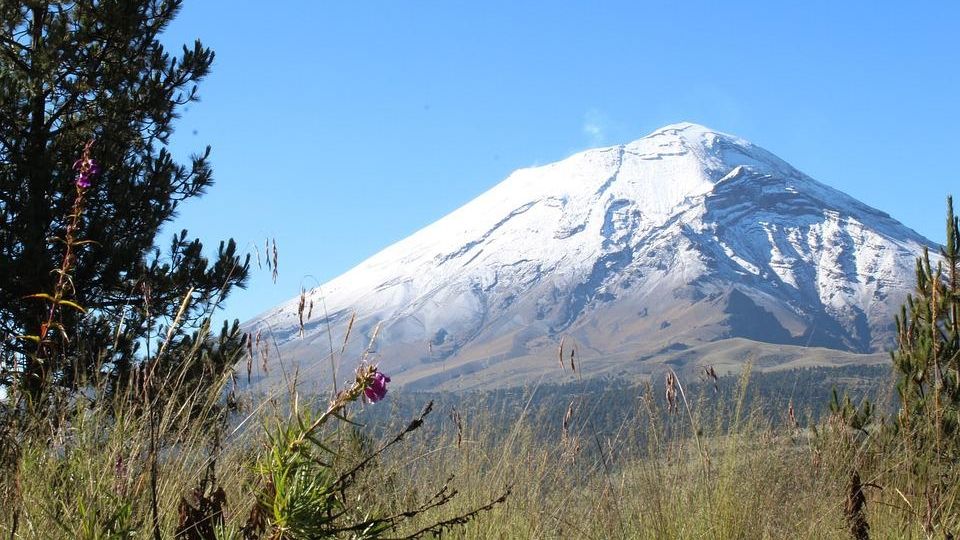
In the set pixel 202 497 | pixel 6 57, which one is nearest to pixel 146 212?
pixel 6 57

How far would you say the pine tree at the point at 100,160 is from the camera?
11.1m

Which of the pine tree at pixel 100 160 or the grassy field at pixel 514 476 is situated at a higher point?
the pine tree at pixel 100 160

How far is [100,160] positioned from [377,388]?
35.1ft

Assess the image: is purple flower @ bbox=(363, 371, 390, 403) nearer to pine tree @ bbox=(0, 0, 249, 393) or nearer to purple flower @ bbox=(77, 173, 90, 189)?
purple flower @ bbox=(77, 173, 90, 189)

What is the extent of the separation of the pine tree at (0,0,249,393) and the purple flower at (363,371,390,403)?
9365mm

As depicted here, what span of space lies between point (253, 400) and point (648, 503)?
6.76 feet

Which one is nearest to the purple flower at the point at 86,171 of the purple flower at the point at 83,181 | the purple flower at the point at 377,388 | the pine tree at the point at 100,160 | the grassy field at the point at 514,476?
the purple flower at the point at 83,181

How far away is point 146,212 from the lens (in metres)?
12.5

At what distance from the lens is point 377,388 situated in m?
2.12

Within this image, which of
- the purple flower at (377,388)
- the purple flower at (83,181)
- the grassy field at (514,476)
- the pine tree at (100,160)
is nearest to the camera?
the purple flower at (377,388)

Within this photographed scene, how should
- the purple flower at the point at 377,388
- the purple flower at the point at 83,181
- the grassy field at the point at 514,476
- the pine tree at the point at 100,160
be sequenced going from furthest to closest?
1. the pine tree at the point at 100,160
2. the grassy field at the point at 514,476
3. the purple flower at the point at 83,181
4. the purple flower at the point at 377,388

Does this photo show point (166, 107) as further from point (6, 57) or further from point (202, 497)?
point (202, 497)

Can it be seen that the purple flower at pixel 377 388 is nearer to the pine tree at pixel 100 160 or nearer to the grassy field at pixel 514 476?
the grassy field at pixel 514 476

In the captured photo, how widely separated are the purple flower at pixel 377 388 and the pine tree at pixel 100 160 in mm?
9365
